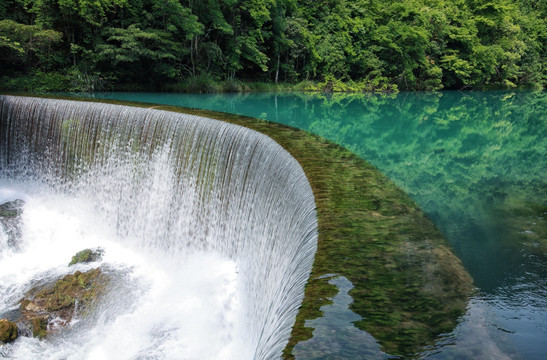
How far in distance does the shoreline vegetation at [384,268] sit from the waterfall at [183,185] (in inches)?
5.2

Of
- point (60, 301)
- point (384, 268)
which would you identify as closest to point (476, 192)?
point (384, 268)

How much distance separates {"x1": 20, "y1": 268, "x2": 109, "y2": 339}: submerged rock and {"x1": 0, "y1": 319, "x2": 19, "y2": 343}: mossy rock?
0.19 m

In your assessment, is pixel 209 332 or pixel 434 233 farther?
pixel 209 332

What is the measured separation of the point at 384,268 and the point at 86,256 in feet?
18.3

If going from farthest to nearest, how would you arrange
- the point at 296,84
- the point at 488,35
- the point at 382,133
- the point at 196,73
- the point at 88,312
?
1. the point at 488,35
2. the point at 296,84
3. the point at 196,73
4. the point at 382,133
5. the point at 88,312

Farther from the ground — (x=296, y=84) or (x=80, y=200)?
(x=296, y=84)

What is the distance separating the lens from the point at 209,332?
16.1ft

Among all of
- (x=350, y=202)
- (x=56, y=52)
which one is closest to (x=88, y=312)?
(x=350, y=202)

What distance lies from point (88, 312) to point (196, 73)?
50.6 feet

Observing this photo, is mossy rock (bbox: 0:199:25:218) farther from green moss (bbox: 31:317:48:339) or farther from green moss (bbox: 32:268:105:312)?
green moss (bbox: 31:317:48:339)

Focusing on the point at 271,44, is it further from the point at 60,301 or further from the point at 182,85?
the point at 60,301

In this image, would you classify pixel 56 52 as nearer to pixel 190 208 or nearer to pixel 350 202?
pixel 190 208

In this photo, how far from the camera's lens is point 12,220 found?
7773mm

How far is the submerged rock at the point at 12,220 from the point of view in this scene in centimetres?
739
